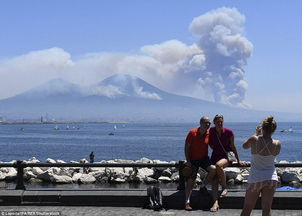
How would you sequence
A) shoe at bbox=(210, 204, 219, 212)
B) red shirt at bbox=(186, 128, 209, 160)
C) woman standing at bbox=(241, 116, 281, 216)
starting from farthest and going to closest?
red shirt at bbox=(186, 128, 209, 160) < shoe at bbox=(210, 204, 219, 212) < woman standing at bbox=(241, 116, 281, 216)

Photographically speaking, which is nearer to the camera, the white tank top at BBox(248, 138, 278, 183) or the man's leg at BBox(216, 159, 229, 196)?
the white tank top at BBox(248, 138, 278, 183)

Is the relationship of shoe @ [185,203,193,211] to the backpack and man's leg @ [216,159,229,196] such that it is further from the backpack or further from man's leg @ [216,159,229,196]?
man's leg @ [216,159,229,196]

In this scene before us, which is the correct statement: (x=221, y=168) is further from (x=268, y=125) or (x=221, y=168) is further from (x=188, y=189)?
(x=268, y=125)

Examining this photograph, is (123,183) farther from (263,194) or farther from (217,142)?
(263,194)

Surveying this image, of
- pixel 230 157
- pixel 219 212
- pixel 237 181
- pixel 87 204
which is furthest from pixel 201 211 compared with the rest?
pixel 237 181

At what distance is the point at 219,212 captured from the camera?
8.97 m

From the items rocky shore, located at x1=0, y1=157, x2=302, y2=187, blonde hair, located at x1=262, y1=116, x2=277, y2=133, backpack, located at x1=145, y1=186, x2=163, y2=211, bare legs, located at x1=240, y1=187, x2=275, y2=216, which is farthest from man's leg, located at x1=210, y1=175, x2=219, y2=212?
rocky shore, located at x1=0, y1=157, x2=302, y2=187

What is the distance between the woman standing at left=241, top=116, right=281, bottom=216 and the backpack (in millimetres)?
2440

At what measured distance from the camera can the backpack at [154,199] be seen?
919cm

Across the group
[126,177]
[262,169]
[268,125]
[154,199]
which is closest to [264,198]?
[262,169]

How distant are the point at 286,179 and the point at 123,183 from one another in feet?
23.7

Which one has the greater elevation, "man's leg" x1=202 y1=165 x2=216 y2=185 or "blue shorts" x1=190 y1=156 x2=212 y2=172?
"blue shorts" x1=190 y1=156 x2=212 y2=172

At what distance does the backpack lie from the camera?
30.1ft

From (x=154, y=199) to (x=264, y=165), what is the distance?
2862 millimetres
